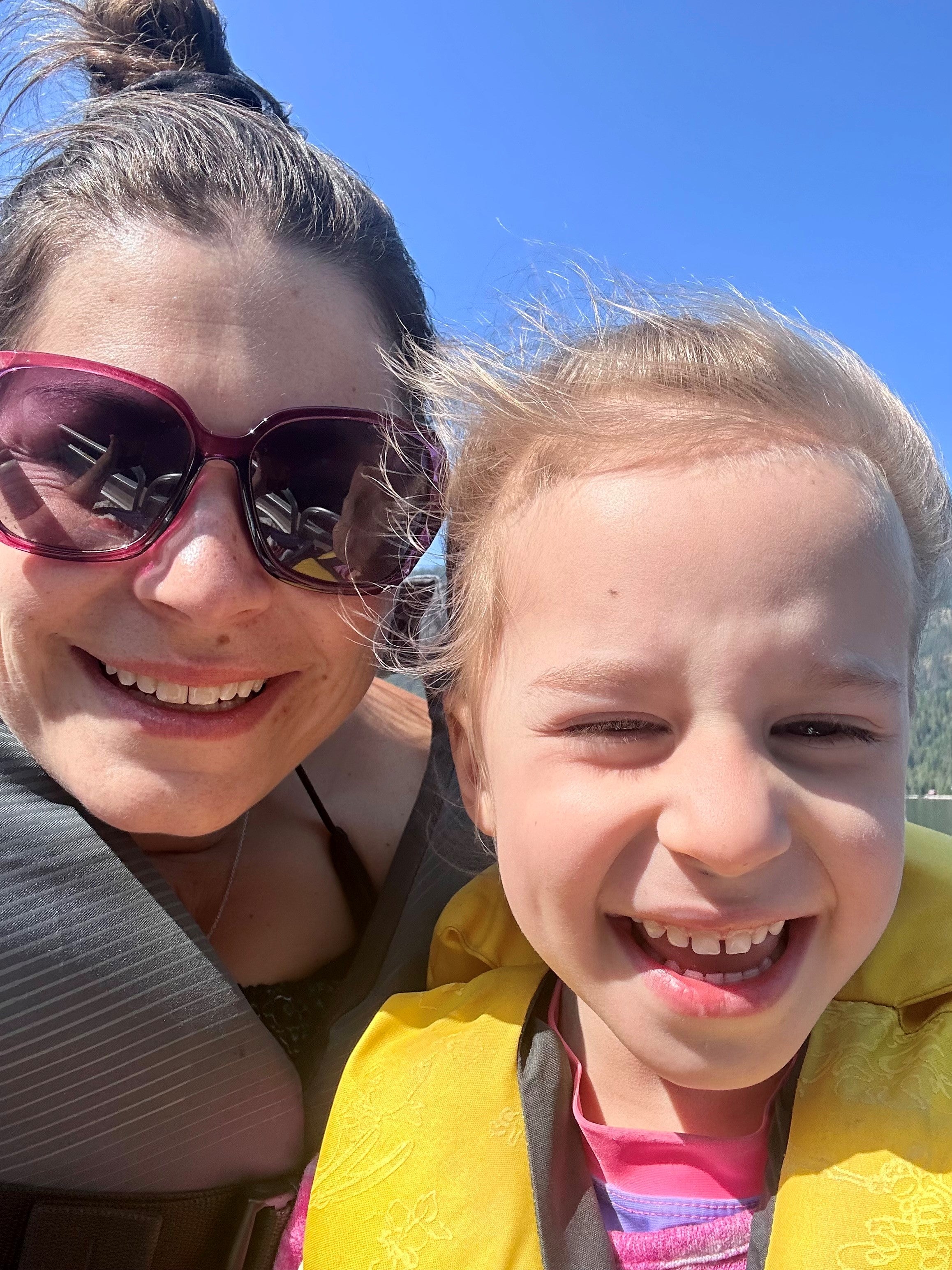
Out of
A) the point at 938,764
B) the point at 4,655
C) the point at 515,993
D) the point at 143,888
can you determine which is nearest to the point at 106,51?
the point at 4,655

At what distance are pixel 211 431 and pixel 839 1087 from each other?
54.8 inches

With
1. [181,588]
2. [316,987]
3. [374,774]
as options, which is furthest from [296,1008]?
[181,588]

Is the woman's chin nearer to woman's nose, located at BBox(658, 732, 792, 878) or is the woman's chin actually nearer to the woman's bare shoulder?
the woman's bare shoulder

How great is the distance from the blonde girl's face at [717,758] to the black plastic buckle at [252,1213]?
71 cm

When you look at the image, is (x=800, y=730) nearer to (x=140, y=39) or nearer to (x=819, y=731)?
(x=819, y=731)

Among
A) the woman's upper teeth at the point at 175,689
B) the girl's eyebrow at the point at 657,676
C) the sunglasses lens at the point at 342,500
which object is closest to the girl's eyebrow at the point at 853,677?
the girl's eyebrow at the point at 657,676

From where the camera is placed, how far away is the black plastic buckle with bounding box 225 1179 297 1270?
57.5 inches

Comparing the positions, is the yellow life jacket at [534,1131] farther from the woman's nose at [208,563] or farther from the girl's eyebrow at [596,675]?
the woman's nose at [208,563]

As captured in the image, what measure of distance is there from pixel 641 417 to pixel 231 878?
4.39ft

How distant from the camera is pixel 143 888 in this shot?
1508 mm

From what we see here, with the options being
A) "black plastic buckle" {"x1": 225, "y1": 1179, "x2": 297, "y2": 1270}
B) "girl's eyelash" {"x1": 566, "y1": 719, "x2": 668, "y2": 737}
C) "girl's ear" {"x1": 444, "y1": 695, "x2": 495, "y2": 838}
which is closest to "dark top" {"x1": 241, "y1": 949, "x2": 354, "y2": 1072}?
"black plastic buckle" {"x1": 225, "y1": 1179, "x2": 297, "y2": 1270}

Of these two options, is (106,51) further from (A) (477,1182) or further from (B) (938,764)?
(B) (938,764)

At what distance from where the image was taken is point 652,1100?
53.2 inches

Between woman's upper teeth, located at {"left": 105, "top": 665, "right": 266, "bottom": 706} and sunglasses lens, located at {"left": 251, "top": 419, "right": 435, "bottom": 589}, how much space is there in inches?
9.7
